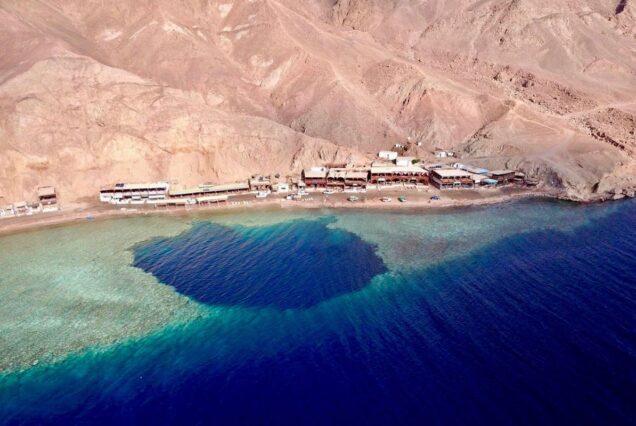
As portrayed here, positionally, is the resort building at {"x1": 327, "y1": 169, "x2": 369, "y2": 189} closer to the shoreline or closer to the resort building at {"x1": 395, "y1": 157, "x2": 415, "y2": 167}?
the shoreline

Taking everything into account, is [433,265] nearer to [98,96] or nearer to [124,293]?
[124,293]

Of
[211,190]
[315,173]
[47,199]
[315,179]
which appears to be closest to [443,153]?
[315,173]

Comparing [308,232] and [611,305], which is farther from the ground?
[308,232]

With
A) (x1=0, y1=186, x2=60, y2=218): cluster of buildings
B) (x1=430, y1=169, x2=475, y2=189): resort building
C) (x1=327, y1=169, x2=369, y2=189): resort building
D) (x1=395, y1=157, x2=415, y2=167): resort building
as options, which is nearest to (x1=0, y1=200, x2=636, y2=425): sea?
(x1=0, y1=186, x2=60, y2=218): cluster of buildings

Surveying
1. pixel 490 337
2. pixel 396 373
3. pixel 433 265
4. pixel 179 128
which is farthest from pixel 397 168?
pixel 396 373

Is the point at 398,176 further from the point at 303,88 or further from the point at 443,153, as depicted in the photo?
the point at 303,88

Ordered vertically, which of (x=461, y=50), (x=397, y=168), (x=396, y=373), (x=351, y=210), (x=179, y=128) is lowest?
(x=396, y=373)

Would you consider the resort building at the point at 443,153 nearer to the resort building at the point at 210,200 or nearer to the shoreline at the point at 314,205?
the shoreline at the point at 314,205
